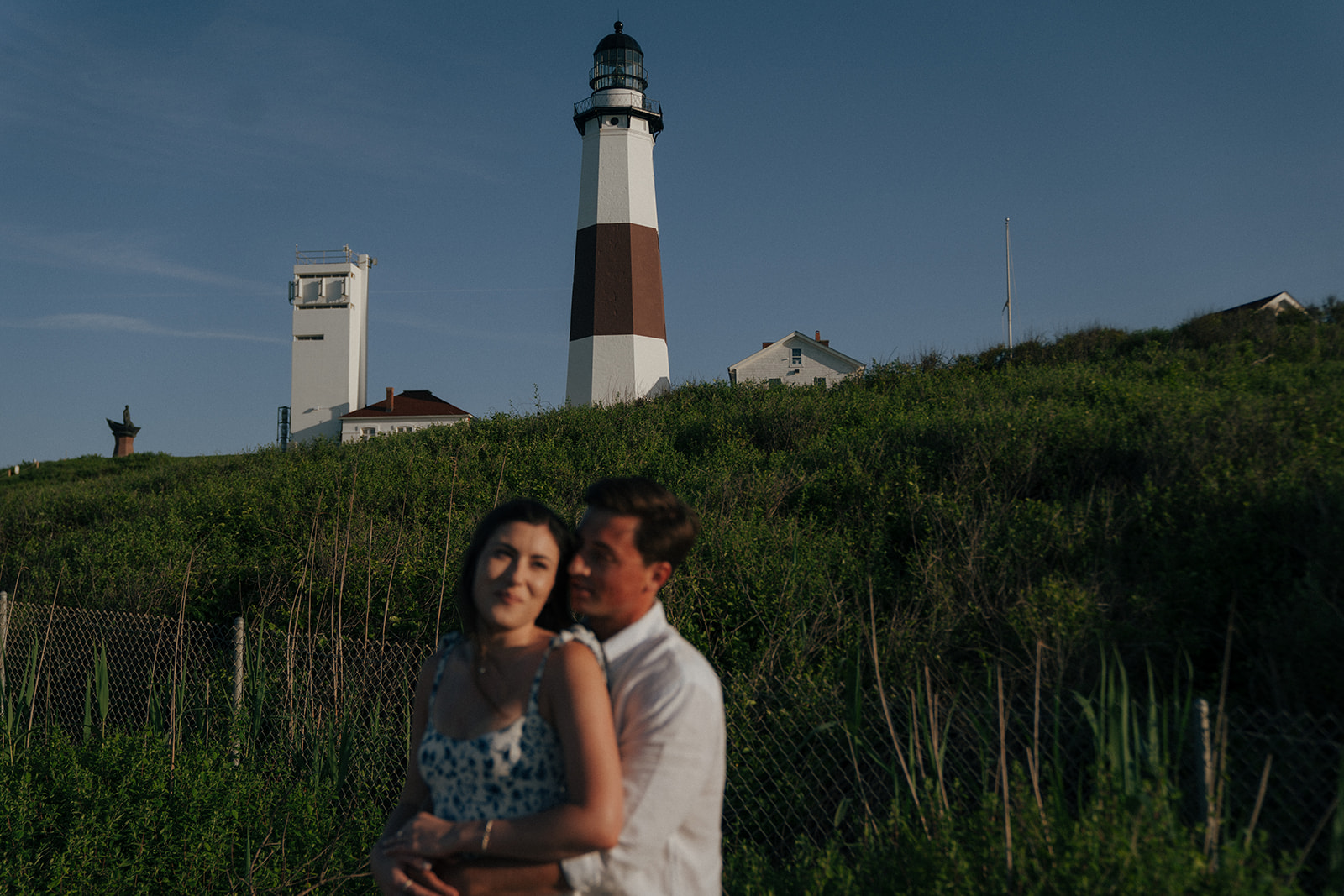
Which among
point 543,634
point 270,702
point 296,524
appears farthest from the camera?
point 296,524

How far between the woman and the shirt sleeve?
44 mm

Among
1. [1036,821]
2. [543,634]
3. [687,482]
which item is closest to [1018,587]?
[1036,821]

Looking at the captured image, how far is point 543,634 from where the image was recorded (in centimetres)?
156

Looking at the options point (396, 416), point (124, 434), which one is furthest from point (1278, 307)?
point (124, 434)

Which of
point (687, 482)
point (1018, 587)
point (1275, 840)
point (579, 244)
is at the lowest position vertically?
point (1275, 840)

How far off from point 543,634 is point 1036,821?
181 cm

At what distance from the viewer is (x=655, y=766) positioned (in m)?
1.37

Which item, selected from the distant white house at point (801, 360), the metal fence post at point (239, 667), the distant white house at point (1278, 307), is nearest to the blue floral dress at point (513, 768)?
the metal fence post at point (239, 667)

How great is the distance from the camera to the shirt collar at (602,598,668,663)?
150 cm

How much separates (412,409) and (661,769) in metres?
31.8

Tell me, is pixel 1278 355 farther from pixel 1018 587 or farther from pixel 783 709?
pixel 783 709

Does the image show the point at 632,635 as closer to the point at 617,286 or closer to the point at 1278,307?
the point at 1278,307

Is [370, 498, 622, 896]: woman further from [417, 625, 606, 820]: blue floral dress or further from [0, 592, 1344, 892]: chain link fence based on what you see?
[0, 592, 1344, 892]: chain link fence

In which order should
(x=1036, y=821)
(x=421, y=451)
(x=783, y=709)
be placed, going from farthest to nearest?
(x=421, y=451) < (x=783, y=709) < (x=1036, y=821)
